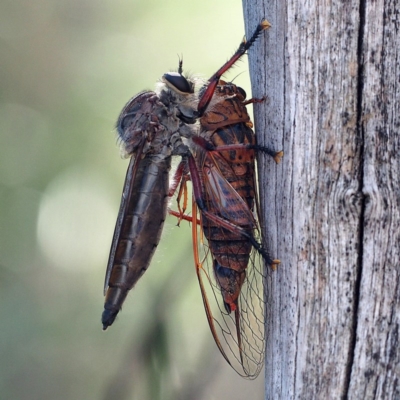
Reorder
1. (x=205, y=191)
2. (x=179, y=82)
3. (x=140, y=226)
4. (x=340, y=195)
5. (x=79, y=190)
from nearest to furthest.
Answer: (x=340, y=195) < (x=205, y=191) < (x=179, y=82) < (x=140, y=226) < (x=79, y=190)

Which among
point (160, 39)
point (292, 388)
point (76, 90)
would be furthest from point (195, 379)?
point (160, 39)

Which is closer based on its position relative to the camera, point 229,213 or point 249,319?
point 249,319

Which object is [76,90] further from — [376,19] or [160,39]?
[376,19]

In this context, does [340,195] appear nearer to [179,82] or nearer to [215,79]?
[215,79]

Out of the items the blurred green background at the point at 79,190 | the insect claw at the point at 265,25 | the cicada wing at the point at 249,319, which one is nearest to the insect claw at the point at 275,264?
the cicada wing at the point at 249,319

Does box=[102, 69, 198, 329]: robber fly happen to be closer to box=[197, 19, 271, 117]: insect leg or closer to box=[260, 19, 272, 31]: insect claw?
box=[197, 19, 271, 117]: insect leg

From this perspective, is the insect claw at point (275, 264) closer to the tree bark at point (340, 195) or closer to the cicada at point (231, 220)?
the tree bark at point (340, 195)

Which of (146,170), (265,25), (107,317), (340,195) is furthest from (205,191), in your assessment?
(340,195)
